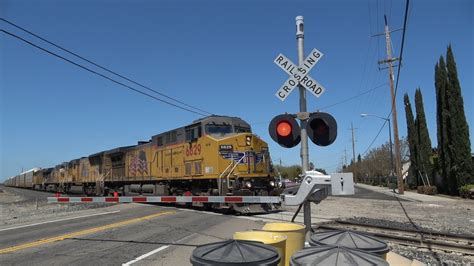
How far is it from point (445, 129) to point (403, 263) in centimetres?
3329

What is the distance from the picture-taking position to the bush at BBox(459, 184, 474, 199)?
99.0ft

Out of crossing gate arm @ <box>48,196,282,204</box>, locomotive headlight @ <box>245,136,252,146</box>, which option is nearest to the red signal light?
crossing gate arm @ <box>48,196,282,204</box>

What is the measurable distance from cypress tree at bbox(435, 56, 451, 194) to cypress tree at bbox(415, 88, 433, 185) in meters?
5.25

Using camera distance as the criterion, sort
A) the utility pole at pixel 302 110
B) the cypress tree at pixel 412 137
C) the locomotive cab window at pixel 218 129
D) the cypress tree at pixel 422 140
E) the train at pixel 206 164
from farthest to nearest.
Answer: the cypress tree at pixel 412 137, the cypress tree at pixel 422 140, the locomotive cab window at pixel 218 129, the train at pixel 206 164, the utility pole at pixel 302 110

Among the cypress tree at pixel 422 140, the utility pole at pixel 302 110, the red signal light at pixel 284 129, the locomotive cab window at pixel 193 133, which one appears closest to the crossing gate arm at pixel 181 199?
the utility pole at pixel 302 110

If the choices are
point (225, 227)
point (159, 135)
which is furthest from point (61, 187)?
point (225, 227)

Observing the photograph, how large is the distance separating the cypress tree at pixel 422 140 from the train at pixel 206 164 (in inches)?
1113

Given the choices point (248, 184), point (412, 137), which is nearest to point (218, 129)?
point (248, 184)

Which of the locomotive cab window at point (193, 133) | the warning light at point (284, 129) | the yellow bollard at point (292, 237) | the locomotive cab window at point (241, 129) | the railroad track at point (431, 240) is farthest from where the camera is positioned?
the locomotive cab window at point (241, 129)

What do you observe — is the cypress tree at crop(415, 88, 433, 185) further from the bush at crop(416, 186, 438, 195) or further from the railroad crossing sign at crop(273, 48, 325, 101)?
the railroad crossing sign at crop(273, 48, 325, 101)

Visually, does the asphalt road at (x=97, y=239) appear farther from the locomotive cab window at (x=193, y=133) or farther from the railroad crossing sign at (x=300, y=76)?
the locomotive cab window at (x=193, y=133)

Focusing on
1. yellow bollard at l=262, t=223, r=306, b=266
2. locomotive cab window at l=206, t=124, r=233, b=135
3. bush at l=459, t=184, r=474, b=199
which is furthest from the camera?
bush at l=459, t=184, r=474, b=199

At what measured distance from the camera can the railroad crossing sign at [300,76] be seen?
6582 millimetres

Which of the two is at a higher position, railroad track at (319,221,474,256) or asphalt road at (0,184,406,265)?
asphalt road at (0,184,406,265)
